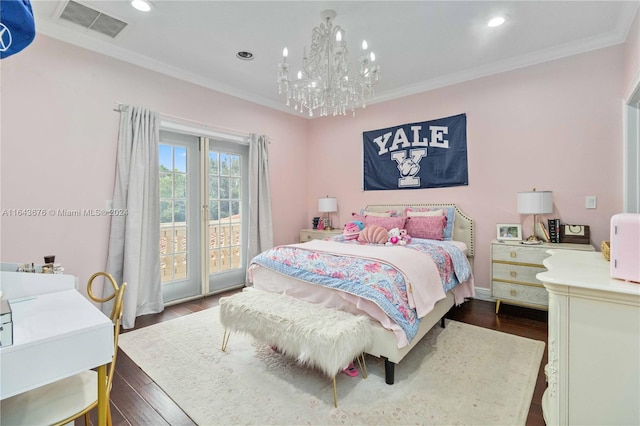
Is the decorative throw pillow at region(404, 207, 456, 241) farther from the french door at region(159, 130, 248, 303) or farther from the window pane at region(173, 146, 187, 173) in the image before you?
the window pane at region(173, 146, 187, 173)

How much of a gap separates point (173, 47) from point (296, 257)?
8.02ft

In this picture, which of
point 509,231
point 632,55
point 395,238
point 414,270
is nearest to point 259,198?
point 395,238

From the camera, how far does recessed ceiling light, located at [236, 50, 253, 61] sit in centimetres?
314

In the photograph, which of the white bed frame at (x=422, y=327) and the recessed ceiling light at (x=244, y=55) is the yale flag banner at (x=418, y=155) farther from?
the recessed ceiling light at (x=244, y=55)

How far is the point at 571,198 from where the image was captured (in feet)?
10.1

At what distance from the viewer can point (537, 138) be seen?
3256mm

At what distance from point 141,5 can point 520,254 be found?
4.01 m

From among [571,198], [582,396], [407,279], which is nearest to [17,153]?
[407,279]

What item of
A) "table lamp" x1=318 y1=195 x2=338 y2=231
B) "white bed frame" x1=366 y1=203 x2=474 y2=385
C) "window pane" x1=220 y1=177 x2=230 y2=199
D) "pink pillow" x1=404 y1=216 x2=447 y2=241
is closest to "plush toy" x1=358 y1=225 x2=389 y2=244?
"pink pillow" x1=404 y1=216 x2=447 y2=241

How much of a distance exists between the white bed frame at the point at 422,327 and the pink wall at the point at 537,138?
0.10 metres

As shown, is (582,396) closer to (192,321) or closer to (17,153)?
(192,321)

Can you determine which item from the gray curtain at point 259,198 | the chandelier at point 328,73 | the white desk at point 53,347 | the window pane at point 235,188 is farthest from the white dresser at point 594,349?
the window pane at point 235,188

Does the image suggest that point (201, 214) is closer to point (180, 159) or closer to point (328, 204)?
point (180, 159)

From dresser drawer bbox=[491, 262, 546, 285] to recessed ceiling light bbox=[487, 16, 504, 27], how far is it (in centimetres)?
224
